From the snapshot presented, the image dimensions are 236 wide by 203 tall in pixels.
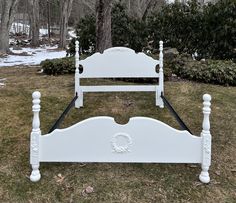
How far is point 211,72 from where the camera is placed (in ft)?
21.4

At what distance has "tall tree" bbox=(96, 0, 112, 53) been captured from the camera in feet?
23.8

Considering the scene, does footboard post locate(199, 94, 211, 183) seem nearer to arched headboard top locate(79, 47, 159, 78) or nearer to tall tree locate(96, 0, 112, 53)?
arched headboard top locate(79, 47, 159, 78)

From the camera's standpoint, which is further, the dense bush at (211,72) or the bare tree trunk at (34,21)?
the bare tree trunk at (34,21)

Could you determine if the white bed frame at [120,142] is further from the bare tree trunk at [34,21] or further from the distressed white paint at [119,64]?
the bare tree trunk at [34,21]

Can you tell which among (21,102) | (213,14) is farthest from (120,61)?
(213,14)

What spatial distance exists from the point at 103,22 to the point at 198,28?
2722 mm

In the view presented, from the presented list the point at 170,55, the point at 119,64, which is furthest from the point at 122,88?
the point at 170,55

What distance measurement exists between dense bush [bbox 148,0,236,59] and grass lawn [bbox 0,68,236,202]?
338 cm

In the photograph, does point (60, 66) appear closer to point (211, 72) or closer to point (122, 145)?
point (211, 72)

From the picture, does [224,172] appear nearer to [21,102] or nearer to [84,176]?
[84,176]

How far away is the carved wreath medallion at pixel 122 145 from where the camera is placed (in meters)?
2.62

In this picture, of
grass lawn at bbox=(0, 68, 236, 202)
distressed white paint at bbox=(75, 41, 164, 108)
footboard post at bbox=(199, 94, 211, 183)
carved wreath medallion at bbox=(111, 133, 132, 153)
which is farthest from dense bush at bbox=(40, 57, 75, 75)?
footboard post at bbox=(199, 94, 211, 183)

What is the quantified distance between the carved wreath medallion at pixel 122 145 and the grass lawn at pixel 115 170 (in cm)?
37

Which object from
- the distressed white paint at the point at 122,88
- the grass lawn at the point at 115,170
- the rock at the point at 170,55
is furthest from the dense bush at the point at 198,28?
the distressed white paint at the point at 122,88
